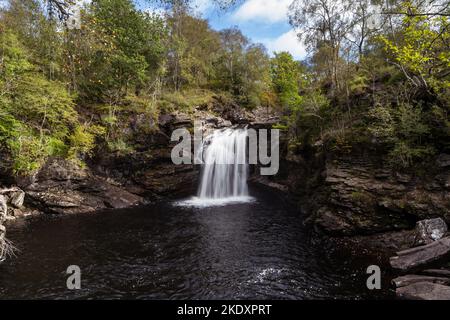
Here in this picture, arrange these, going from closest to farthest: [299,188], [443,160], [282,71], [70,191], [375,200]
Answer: [443,160] < [375,200] < [70,191] < [299,188] < [282,71]

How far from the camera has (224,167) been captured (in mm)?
21641

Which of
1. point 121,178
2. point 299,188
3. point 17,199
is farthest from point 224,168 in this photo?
point 17,199

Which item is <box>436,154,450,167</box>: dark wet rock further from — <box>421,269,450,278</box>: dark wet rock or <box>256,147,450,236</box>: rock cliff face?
<box>421,269,450,278</box>: dark wet rock

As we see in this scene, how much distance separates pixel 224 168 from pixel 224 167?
8 cm

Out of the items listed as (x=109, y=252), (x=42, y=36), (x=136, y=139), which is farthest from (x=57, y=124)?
(x=109, y=252)

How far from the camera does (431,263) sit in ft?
25.8

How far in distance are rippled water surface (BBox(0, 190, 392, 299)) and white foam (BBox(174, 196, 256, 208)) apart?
10.1ft

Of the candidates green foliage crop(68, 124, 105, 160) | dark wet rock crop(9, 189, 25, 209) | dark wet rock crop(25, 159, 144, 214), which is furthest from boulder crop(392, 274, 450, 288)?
green foliage crop(68, 124, 105, 160)

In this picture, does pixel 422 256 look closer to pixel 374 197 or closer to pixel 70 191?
pixel 374 197

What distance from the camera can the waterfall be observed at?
20766 millimetres

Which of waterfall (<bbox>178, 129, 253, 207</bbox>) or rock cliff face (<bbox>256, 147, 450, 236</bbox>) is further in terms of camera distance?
waterfall (<bbox>178, 129, 253, 207</bbox>)

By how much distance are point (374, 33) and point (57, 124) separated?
2144cm

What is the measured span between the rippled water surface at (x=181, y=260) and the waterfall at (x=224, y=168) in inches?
226
